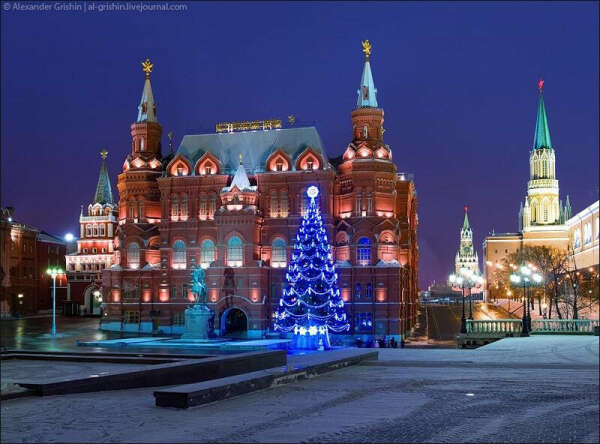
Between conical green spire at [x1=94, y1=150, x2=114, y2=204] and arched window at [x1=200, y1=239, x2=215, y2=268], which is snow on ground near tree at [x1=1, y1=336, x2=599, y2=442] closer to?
arched window at [x1=200, y1=239, x2=215, y2=268]

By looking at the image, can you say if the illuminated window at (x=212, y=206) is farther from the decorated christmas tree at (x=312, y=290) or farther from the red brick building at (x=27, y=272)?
the red brick building at (x=27, y=272)

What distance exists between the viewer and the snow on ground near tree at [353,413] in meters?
12.8

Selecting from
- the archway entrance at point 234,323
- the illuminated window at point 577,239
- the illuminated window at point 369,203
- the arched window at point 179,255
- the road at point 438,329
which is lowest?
the road at point 438,329

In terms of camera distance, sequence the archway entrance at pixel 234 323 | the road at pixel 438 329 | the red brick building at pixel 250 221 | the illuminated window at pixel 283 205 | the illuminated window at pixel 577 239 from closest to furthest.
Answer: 1. the road at pixel 438 329
2. the red brick building at pixel 250 221
3. the archway entrance at pixel 234 323
4. the illuminated window at pixel 283 205
5. the illuminated window at pixel 577 239

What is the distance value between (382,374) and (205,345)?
113ft

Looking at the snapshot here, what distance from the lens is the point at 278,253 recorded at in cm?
7331

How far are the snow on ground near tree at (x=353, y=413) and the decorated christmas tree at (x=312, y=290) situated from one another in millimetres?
33371

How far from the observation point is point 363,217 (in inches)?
2763

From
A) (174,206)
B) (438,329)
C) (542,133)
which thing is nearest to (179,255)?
(174,206)

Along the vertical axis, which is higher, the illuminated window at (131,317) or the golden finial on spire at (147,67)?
the golden finial on spire at (147,67)

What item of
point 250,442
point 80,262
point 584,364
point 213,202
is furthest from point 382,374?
point 80,262

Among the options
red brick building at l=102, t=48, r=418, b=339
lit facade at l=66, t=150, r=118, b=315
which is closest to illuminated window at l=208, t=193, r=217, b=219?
red brick building at l=102, t=48, r=418, b=339

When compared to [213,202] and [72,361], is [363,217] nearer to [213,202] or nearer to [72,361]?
[213,202]

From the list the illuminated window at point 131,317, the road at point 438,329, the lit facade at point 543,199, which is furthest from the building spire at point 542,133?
the illuminated window at point 131,317
